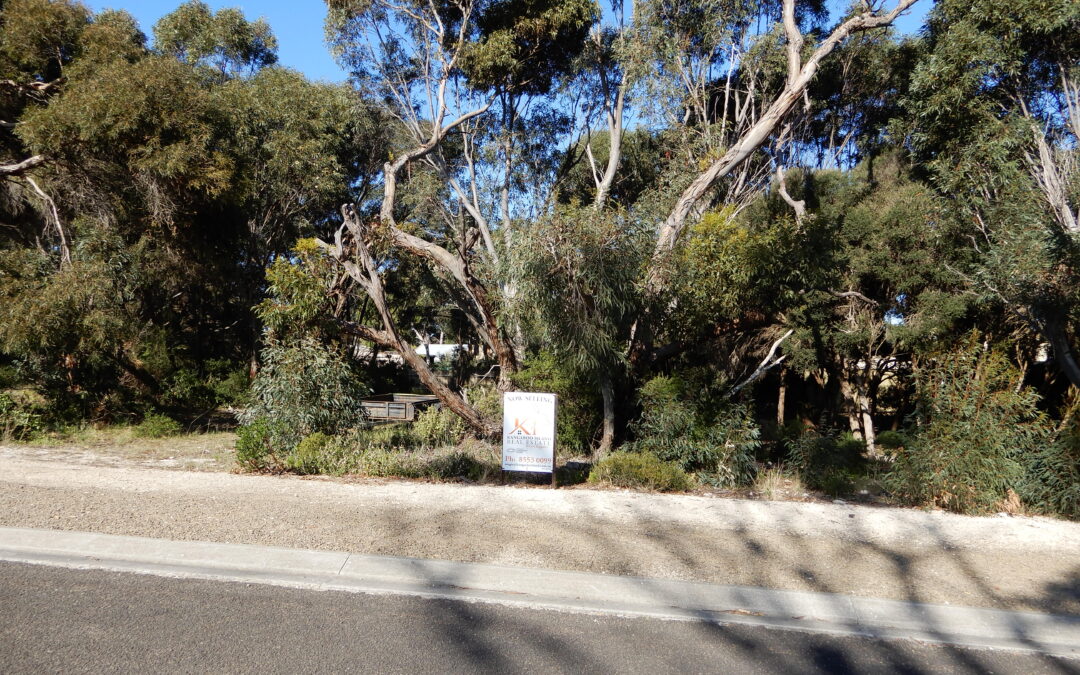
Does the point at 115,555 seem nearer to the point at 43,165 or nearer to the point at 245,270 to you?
the point at 43,165

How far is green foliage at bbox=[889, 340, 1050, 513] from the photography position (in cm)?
908

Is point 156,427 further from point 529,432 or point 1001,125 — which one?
point 1001,125

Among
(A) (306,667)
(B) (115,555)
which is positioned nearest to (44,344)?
(B) (115,555)

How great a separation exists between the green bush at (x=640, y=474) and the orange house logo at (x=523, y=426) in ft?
4.38

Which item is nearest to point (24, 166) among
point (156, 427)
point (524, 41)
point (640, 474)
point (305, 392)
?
point (156, 427)

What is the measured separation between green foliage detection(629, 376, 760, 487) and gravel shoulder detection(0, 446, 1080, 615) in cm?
154

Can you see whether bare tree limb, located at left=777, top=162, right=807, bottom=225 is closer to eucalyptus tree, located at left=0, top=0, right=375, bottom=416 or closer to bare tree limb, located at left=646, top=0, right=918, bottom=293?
bare tree limb, located at left=646, top=0, right=918, bottom=293

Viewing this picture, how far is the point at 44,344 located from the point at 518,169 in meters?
14.2

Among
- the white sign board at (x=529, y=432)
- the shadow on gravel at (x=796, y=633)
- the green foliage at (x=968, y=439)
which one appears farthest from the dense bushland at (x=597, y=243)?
the shadow on gravel at (x=796, y=633)

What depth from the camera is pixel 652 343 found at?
41.9 feet

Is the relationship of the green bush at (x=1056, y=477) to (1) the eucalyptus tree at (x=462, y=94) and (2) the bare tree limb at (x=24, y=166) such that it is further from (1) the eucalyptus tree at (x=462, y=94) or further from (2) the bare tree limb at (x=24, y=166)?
(2) the bare tree limb at (x=24, y=166)

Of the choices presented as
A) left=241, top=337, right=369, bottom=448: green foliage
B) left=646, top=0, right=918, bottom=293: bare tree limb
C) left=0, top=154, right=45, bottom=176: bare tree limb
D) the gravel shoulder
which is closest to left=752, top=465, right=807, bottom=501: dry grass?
the gravel shoulder

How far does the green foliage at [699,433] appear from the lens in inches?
441

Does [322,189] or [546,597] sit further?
[322,189]
